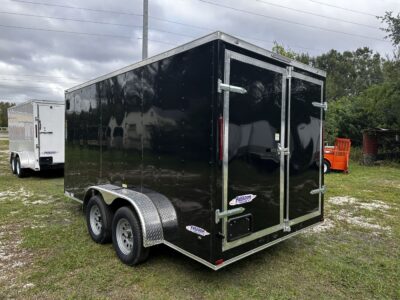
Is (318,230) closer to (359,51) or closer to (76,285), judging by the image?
(76,285)

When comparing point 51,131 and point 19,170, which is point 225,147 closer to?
point 51,131

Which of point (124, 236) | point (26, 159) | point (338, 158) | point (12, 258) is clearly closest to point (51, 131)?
point (26, 159)

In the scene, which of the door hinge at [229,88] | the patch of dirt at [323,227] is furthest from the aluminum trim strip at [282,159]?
the patch of dirt at [323,227]

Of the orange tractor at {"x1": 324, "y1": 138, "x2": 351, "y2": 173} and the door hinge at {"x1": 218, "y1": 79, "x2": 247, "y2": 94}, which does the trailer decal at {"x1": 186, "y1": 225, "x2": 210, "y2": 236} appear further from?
the orange tractor at {"x1": 324, "y1": 138, "x2": 351, "y2": 173}

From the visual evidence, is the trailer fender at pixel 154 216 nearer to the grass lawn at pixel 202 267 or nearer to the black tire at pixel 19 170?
the grass lawn at pixel 202 267

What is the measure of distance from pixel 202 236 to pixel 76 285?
1.45 meters

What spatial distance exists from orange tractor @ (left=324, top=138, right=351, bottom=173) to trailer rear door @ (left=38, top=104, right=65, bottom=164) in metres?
9.39

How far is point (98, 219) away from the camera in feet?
14.9

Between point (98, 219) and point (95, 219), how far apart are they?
0.08 metres

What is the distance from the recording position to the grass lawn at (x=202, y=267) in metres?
3.14

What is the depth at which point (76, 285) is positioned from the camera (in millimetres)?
3256

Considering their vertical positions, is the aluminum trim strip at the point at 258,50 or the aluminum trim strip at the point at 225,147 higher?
the aluminum trim strip at the point at 258,50

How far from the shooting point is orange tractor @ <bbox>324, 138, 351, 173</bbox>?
11.8 meters

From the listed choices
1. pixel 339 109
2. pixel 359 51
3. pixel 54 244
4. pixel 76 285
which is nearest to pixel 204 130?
pixel 76 285
